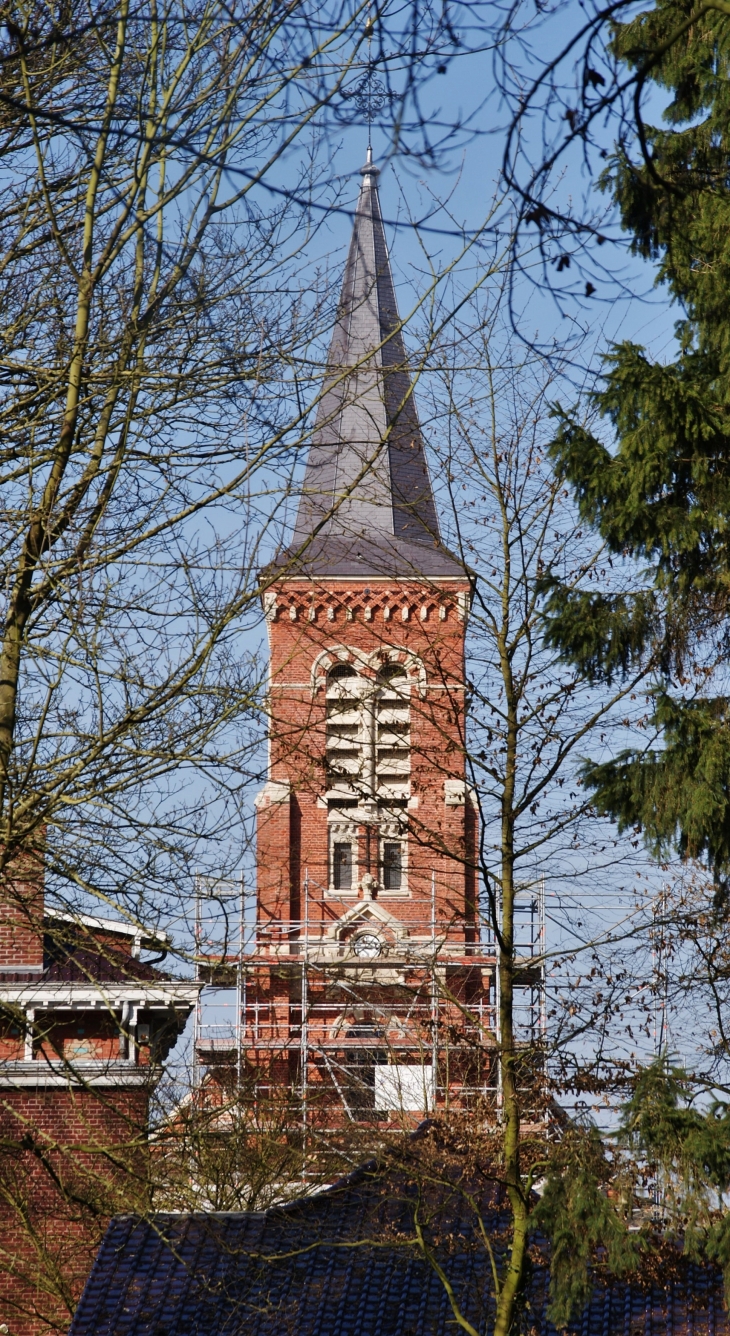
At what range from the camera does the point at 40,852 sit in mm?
7789

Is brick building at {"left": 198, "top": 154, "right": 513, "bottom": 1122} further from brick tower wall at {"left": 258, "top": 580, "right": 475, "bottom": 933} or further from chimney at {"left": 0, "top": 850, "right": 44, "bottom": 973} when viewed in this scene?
chimney at {"left": 0, "top": 850, "right": 44, "bottom": 973}

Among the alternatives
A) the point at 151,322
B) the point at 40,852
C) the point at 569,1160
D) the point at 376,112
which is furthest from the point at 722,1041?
the point at 376,112

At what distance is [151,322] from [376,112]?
6.08ft

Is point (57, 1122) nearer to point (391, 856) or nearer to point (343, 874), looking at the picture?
point (391, 856)

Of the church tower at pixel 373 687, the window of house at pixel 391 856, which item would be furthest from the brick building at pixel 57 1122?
the window of house at pixel 391 856

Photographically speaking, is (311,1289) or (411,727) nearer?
(411,727)

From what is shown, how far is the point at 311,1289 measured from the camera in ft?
49.1

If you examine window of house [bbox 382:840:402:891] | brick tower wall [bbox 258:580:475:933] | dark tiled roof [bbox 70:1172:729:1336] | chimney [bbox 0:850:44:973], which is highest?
brick tower wall [bbox 258:580:475:933]

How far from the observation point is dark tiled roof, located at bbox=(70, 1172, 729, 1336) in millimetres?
13867

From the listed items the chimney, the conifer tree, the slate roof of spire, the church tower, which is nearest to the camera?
the chimney

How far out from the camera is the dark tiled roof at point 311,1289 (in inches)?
546

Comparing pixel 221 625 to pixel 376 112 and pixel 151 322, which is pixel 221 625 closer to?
pixel 151 322

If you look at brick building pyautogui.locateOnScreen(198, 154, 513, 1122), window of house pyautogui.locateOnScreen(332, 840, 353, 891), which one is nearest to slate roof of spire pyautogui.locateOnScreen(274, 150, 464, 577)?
brick building pyautogui.locateOnScreen(198, 154, 513, 1122)

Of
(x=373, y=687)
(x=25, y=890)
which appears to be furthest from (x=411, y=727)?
(x=25, y=890)
